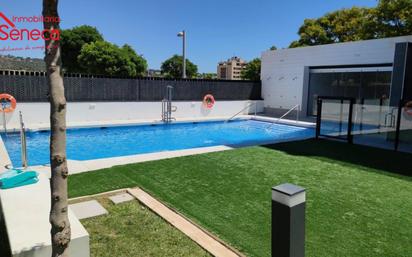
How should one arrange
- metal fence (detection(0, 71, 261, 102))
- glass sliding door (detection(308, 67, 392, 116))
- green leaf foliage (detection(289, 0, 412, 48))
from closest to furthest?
1. metal fence (detection(0, 71, 261, 102))
2. glass sliding door (detection(308, 67, 392, 116))
3. green leaf foliage (detection(289, 0, 412, 48))

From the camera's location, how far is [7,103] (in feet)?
37.2

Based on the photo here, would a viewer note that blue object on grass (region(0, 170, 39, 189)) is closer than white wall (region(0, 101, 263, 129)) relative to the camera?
Yes

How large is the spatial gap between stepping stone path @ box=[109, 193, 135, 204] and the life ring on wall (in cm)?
1227

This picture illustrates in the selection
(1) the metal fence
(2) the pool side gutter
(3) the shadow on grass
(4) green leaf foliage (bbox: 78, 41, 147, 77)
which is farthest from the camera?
(4) green leaf foliage (bbox: 78, 41, 147, 77)

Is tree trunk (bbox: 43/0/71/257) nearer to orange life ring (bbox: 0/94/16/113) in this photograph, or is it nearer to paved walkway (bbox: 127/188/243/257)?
paved walkway (bbox: 127/188/243/257)

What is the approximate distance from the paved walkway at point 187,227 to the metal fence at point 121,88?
379 inches

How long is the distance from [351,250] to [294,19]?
3163 cm

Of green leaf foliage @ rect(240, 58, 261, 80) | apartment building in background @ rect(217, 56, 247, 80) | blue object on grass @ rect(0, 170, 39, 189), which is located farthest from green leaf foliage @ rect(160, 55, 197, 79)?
blue object on grass @ rect(0, 170, 39, 189)

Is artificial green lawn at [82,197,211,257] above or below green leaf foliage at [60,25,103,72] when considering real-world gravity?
below

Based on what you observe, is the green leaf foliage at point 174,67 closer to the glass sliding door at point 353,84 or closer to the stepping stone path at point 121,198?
the glass sliding door at point 353,84

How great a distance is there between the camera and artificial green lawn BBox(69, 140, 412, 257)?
339cm

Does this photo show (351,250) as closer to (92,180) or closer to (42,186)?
(42,186)

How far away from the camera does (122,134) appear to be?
12.2 meters

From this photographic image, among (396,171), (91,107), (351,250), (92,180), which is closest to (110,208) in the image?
(92,180)
